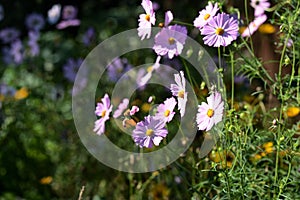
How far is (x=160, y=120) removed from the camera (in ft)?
4.64

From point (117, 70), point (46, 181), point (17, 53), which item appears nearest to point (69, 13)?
point (17, 53)

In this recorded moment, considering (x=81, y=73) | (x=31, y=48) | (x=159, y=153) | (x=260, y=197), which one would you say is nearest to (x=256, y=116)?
(x=159, y=153)

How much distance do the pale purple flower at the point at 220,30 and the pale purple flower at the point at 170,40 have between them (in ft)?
0.34

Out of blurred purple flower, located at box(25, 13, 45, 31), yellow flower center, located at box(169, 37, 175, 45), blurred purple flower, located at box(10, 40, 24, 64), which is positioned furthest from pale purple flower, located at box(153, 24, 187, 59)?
blurred purple flower, located at box(25, 13, 45, 31)

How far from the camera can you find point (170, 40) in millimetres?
1505

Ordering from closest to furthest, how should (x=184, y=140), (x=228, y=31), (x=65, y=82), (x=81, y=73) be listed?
1. (x=228, y=31)
2. (x=184, y=140)
3. (x=81, y=73)
4. (x=65, y=82)

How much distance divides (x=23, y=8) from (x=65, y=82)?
1.42m

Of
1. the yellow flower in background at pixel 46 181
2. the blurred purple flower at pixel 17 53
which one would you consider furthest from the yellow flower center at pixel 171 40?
the blurred purple flower at pixel 17 53

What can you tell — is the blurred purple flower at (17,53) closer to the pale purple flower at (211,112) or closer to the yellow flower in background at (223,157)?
the yellow flower in background at (223,157)

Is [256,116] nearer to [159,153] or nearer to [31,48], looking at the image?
[159,153]

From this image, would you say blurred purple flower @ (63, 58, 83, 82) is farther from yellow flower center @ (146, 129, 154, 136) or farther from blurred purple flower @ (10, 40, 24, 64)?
yellow flower center @ (146, 129, 154, 136)

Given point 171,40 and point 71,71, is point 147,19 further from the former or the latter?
point 71,71

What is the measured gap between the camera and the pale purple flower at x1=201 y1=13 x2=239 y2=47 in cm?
139

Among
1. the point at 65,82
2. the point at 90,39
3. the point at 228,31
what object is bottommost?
the point at 65,82
